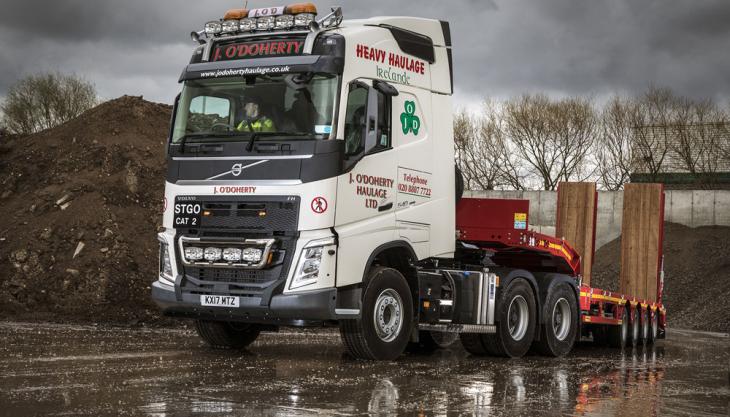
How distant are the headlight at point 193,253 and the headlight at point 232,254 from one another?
354mm

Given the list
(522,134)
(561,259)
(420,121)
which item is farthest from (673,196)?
(420,121)

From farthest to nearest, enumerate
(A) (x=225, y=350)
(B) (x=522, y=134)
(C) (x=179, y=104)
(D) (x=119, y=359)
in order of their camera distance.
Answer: (B) (x=522, y=134), (A) (x=225, y=350), (C) (x=179, y=104), (D) (x=119, y=359)

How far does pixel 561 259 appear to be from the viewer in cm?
1430

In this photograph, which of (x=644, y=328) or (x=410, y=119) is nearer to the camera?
(x=410, y=119)

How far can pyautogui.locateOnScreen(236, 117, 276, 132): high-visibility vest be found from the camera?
10448 millimetres

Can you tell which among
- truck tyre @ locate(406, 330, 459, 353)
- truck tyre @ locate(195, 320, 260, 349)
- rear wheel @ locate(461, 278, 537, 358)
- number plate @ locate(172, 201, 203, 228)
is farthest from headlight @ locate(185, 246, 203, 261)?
truck tyre @ locate(406, 330, 459, 353)

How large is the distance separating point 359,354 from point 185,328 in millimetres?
7296

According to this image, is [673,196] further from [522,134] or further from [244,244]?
[244,244]

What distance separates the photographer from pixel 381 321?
10953 mm

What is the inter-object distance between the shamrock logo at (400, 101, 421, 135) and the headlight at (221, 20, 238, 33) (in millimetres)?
2285

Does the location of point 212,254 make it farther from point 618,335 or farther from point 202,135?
point 618,335

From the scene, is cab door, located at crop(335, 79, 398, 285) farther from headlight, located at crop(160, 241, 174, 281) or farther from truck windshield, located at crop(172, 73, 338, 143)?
headlight, located at crop(160, 241, 174, 281)

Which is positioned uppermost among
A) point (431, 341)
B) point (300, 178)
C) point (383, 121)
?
point (383, 121)

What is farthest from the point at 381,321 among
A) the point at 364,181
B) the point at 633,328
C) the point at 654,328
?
the point at 654,328
